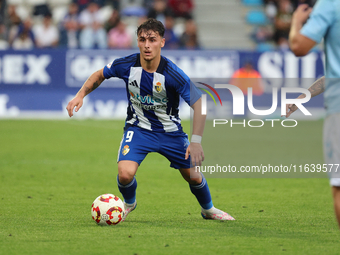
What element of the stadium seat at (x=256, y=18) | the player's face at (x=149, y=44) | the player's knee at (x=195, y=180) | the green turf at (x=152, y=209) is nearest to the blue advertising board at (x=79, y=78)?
the green turf at (x=152, y=209)

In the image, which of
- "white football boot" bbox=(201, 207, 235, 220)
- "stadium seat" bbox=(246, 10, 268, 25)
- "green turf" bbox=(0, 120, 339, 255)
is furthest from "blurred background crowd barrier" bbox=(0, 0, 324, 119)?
"white football boot" bbox=(201, 207, 235, 220)

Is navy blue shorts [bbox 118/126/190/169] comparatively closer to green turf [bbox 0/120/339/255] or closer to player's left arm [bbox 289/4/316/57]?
green turf [bbox 0/120/339/255]

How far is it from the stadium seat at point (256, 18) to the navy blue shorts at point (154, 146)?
19.4 metres

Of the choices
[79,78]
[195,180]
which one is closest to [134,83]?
[195,180]

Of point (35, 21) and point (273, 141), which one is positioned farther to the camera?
point (35, 21)

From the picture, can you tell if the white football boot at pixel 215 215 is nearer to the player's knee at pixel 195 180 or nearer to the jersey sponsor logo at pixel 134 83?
the player's knee at pixel 195 180

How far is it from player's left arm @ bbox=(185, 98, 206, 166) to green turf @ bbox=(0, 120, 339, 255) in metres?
0.68

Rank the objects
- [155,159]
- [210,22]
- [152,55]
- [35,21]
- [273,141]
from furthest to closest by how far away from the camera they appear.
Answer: [210,22]
[35,21]
[273,141]
[155,159]
[152,55]

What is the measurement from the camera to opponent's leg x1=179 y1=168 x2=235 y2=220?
552 centimetres

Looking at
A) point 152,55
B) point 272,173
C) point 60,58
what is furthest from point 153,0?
point 152,55

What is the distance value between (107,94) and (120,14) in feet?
20.0

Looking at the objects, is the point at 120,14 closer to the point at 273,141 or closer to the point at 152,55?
the point at 273,141

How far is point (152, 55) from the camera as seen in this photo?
5266 millimetres

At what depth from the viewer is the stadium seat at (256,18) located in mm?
23969
